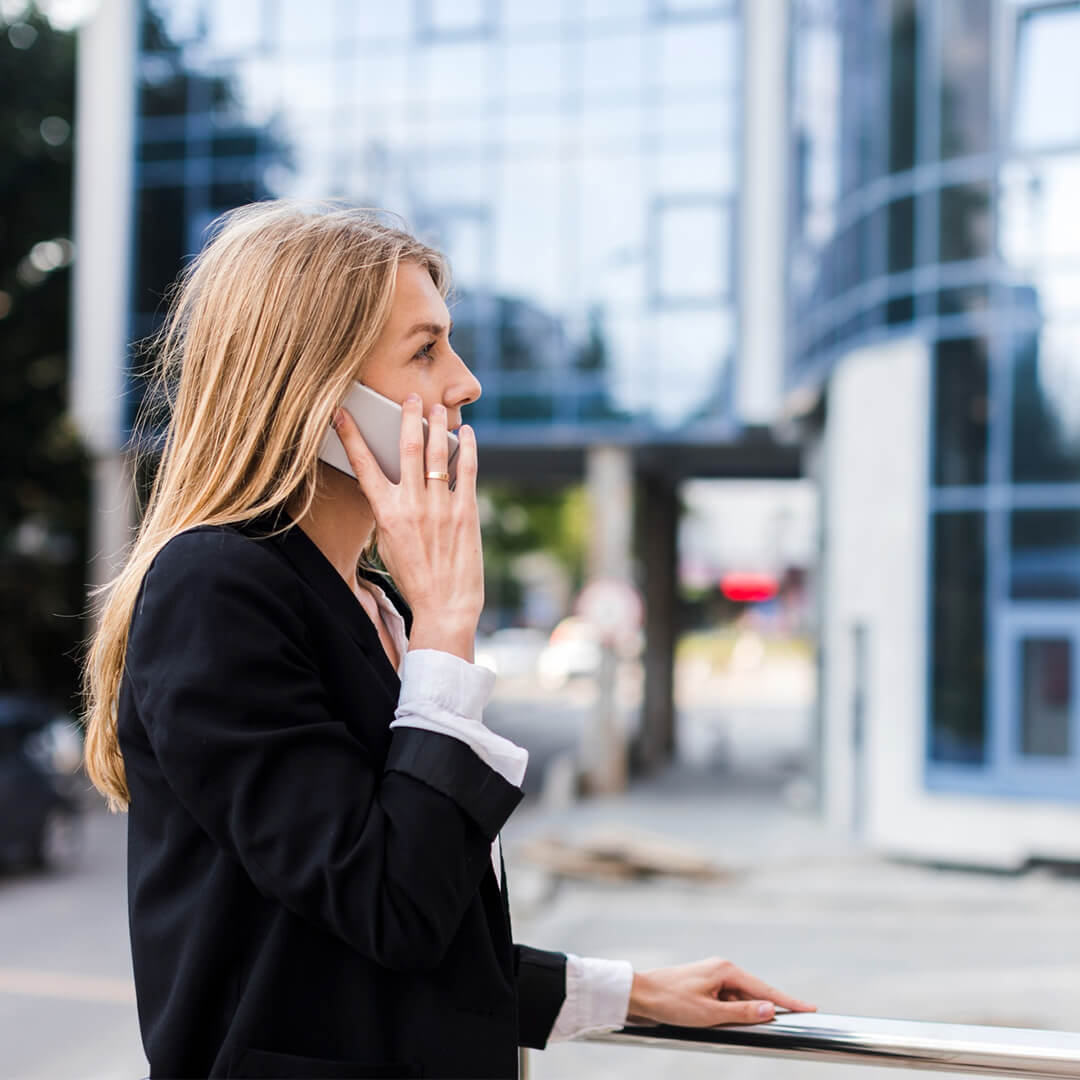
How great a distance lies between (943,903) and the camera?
501 inches

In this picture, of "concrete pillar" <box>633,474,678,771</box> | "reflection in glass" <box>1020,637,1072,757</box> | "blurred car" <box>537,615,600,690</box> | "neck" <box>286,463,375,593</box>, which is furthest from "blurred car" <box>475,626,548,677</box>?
"neck" <box>286,463,375,593</box>

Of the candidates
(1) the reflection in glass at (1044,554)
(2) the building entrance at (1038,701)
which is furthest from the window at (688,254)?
(2) the building entrance at (1038,701)

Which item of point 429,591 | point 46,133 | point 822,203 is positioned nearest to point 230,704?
point 429,591

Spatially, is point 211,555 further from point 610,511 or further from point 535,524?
point 535,524

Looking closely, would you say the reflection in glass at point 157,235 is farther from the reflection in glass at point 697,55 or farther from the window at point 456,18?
the reflection in glass at point 697,55

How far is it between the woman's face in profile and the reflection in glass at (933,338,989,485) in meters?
14.0

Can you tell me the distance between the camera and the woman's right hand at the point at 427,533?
52.3 inches

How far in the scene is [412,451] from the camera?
4.45 ft

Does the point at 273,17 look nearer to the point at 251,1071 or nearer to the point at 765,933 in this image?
the point at 765,933

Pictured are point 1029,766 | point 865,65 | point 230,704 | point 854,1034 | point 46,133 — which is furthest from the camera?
point 46,133

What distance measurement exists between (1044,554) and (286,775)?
14.2 meters

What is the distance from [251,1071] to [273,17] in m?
22.1

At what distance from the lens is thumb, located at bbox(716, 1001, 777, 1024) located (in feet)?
5.29

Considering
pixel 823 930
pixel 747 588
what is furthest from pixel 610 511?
pixel 747 588
